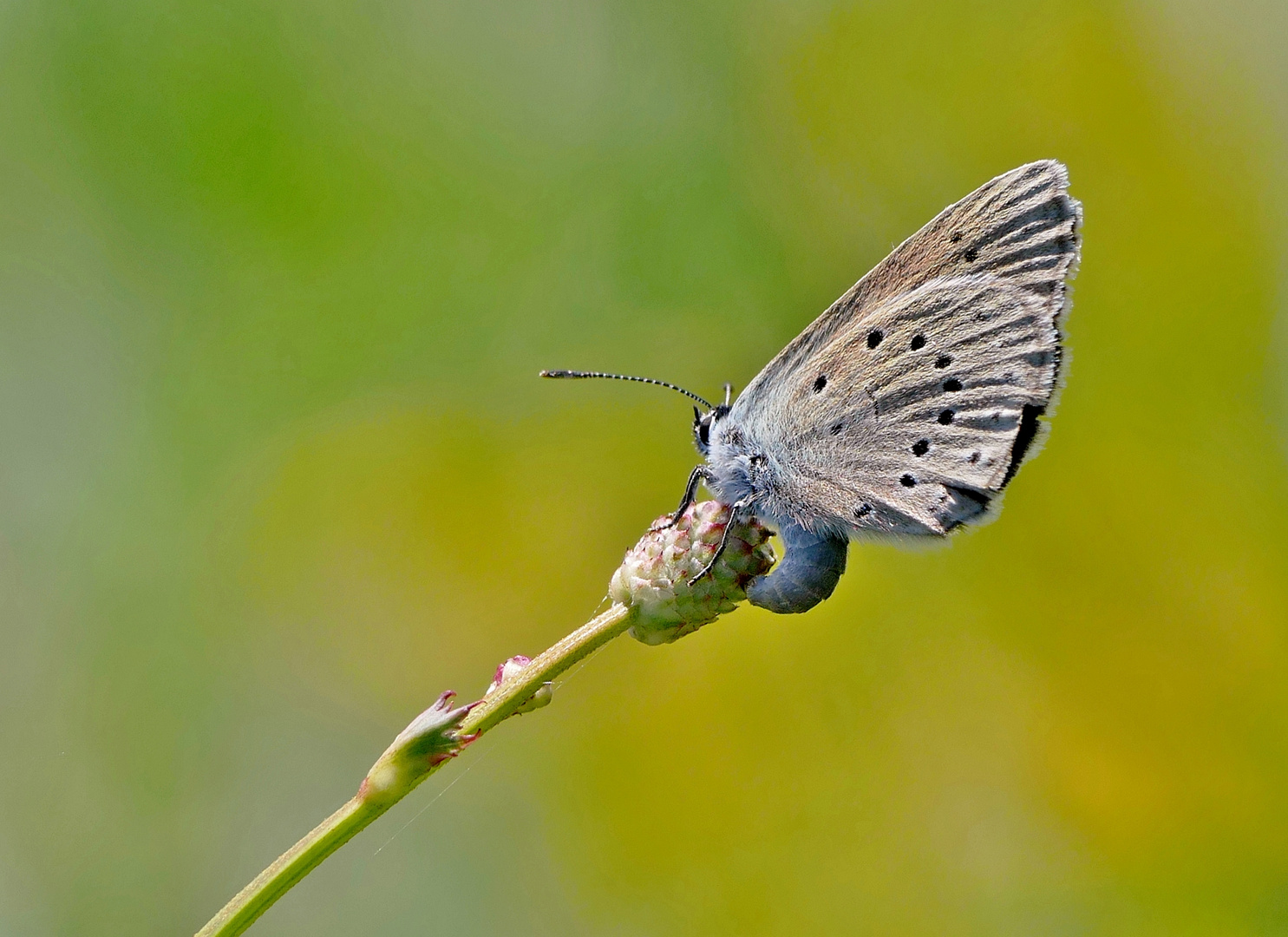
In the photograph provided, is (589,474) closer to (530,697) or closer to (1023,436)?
(1023,436)

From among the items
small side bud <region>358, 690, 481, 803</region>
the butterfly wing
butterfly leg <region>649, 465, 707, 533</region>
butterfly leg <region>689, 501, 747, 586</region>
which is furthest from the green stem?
the butterfly wing

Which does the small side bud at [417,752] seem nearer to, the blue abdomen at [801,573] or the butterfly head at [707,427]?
the blue abdomen at [801,573]

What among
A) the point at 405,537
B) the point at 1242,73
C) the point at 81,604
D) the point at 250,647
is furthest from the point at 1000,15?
the point at 81,604

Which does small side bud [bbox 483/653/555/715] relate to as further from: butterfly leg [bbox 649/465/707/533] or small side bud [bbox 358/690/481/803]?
butterfly leg [bbox 649/465/707/533]

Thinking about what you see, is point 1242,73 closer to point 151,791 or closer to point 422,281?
point 422,281

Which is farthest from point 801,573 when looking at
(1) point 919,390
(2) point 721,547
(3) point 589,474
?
(3) point 589,474

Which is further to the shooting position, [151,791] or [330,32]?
[330,32]
